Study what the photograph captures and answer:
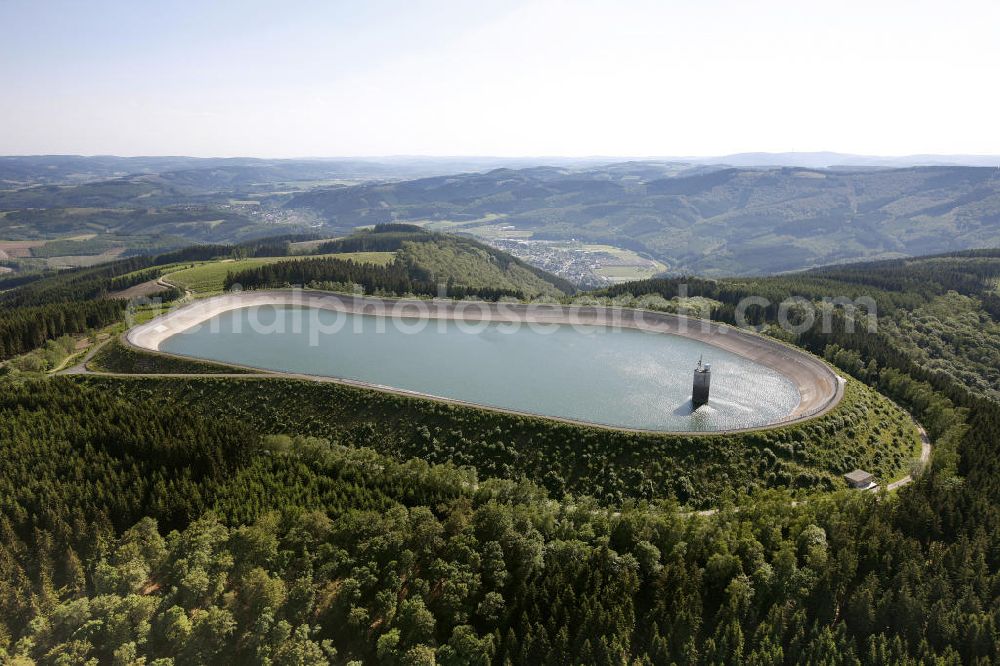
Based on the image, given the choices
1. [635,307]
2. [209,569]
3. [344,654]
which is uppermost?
[635,307]

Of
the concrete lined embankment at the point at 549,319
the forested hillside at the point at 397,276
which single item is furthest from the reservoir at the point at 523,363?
the forested hillside at the point at 397,276

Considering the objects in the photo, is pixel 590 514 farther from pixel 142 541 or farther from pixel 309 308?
pixel 309 308

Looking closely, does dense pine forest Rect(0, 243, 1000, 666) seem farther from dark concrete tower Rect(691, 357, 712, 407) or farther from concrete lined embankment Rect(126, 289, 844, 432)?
dark concrete tower Rect(691, 357, 712, 407)

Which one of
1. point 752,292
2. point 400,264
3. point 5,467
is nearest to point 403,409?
point 5,467

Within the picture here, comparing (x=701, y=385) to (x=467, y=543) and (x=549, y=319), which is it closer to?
(x=467, y=543)

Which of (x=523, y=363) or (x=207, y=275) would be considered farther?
(x=207, y=275)

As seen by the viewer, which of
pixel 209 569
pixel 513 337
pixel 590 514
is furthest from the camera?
pixel 513 337

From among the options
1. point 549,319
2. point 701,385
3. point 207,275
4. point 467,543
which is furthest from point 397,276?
point 467,543
